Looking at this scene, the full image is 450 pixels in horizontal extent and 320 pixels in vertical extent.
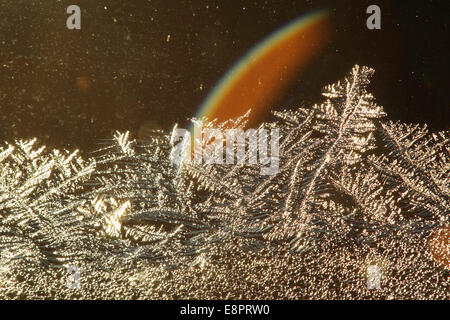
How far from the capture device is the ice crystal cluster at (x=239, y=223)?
0.53 metres

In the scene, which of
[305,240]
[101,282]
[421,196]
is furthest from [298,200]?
[101,282]

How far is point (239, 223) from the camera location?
21.0 inches

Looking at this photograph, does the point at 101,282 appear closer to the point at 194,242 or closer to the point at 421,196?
the point at 194,242

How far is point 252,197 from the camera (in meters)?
0.53

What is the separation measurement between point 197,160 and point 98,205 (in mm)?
144

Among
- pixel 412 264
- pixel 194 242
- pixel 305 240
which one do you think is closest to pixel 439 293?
pixel 412 264

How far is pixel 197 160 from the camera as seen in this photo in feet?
1.72

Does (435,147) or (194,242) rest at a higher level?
(435,147)

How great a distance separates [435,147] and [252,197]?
263 millimetres

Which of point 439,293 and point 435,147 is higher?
point 435,147

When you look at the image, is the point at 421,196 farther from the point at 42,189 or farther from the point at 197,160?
the point at 42,189

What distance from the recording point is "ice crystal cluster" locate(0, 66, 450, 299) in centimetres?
53

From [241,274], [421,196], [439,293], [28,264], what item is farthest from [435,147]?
[28,264]

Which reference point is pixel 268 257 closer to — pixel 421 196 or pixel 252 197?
pixel 252 197
